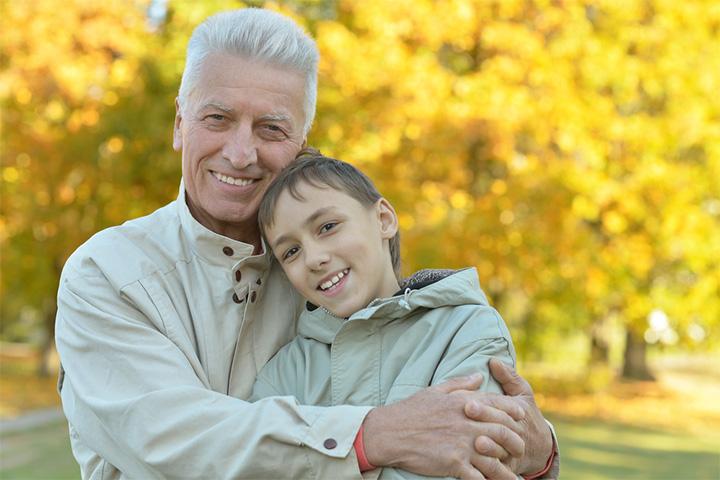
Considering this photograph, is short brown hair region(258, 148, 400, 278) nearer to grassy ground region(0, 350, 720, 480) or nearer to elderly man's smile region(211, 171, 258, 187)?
elderly man's smile region(211, 171, 258, 187)

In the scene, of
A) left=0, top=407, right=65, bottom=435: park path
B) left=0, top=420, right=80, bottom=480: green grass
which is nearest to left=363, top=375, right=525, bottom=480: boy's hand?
left=0, top=420, right=80, bottom=480: green grass

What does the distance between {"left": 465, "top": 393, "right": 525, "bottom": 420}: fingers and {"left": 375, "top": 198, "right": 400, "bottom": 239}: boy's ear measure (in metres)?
0.67

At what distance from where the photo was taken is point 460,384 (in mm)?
2516

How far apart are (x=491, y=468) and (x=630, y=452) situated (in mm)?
12332

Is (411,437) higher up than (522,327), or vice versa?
(411,437)

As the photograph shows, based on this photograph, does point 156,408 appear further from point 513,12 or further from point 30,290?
point 30,290

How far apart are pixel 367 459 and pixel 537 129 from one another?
11081 mm

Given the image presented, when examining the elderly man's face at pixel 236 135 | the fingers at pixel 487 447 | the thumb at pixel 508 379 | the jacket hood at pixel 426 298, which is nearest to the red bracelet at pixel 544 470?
the thumb at pixel 508 379

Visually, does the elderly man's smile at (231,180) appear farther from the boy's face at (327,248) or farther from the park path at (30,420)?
the park path at (30,420)

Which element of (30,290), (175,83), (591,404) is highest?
(175,83)

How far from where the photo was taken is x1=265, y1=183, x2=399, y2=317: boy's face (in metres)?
2.87

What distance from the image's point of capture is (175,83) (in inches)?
519

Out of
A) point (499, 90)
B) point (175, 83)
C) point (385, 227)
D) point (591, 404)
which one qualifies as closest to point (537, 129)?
point (499, 90)

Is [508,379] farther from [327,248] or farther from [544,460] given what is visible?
[327,248]
